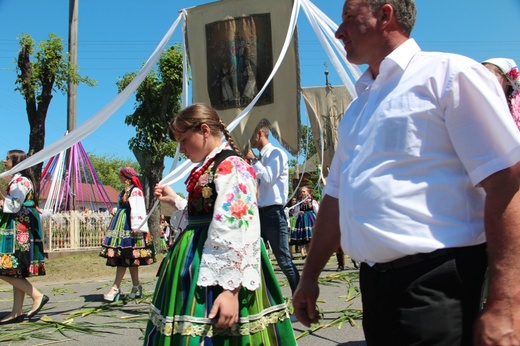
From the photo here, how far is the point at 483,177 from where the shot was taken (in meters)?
1.34

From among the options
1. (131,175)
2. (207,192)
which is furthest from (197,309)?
(131,175)

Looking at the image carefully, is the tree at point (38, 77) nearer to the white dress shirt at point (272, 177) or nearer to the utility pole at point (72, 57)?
the utility pole at point (72, 57)

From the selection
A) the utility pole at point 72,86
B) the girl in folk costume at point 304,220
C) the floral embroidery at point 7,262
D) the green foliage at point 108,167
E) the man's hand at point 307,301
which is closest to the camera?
the man's hand at point 307,301

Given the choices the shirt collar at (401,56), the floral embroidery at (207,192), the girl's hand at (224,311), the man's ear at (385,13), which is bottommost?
the girl's hand at (224,311)

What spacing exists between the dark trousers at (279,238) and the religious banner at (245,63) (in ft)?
2.84

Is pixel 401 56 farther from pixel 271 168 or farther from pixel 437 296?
pixel 271 168

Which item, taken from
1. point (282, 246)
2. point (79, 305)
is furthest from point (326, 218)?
point (79, 305)

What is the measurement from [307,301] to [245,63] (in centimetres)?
437

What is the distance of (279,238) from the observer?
5.02 m

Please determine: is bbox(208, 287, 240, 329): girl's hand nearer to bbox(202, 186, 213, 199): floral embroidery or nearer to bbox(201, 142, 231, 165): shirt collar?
bbox(202, 186, 213, 199): floral embroidery

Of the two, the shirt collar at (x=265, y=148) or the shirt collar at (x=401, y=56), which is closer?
the shirt collar at (x=401, y=56)

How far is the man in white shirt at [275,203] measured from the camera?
16.2 feet

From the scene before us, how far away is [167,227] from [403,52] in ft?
76.2

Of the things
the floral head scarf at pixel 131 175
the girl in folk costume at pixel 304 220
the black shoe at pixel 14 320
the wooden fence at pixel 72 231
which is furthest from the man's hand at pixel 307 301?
the wooden fence at pixel 72 231
